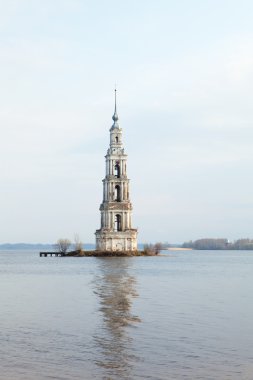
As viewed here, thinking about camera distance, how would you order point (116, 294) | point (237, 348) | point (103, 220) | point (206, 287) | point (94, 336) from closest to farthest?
point (237, 348) < point (94, 336) < point (116, 294) < point (206, 287) < point (103, 220)

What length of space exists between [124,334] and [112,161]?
12039 centimetres

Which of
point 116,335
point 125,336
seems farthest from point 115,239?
point 125,336

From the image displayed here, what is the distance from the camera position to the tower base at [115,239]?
470 feet

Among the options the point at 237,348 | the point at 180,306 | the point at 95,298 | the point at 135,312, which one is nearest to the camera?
the point at 237,348

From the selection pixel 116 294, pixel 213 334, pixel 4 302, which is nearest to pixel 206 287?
pixel 116 294

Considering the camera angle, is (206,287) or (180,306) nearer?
(180,306)

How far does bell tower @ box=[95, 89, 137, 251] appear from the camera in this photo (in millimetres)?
144000

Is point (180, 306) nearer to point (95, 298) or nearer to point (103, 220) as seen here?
point (95, 298)

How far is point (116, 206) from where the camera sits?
476ft

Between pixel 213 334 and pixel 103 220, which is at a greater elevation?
pixel 103 220

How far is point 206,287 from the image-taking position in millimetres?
58188

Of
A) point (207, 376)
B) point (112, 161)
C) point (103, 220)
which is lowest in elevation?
point (207, 376)

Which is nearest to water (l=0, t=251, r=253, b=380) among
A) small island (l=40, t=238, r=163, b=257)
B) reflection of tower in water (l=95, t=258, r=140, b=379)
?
reflection of tower in water (l=95, t=258, r=140, b=379)

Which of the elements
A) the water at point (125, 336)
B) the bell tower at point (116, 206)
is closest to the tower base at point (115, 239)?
the bell tower at point (116, 206)
